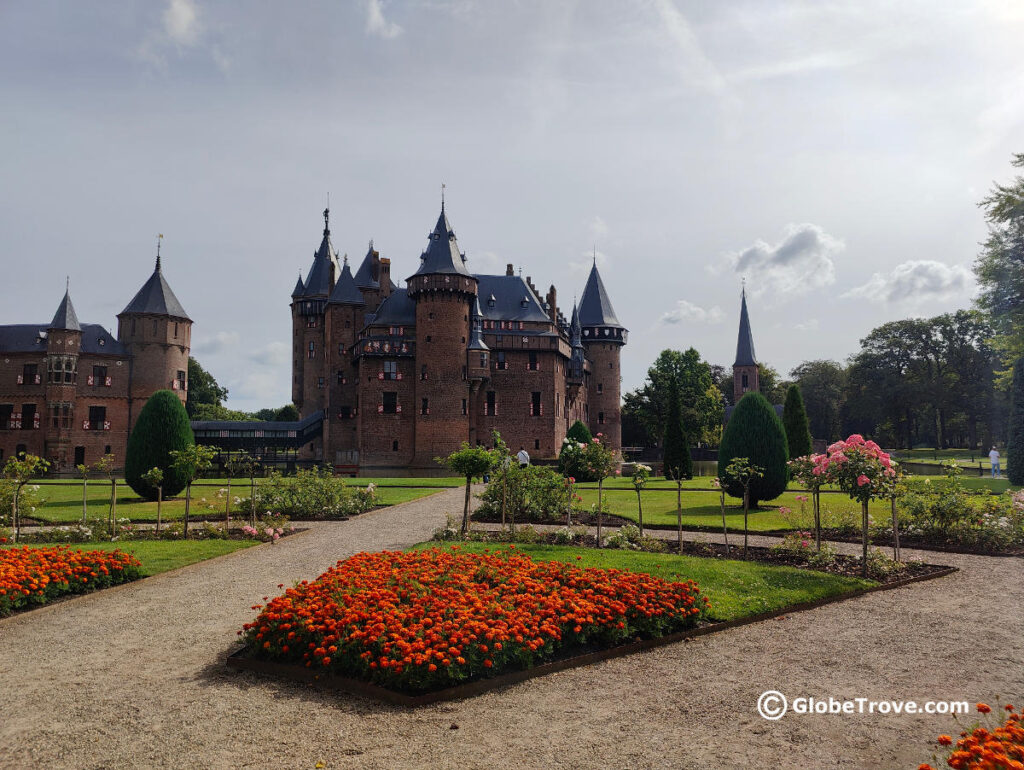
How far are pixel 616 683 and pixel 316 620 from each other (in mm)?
3070

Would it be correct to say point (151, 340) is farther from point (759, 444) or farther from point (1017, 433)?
point (1017, 433)

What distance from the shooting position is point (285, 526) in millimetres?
16984

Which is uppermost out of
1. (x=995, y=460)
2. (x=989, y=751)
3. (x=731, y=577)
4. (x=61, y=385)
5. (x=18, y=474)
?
(x=61, y=385)

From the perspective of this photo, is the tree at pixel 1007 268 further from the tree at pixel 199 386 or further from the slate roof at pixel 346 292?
the tree at pixel 199 386

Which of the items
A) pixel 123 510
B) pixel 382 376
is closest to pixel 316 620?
pixel 123 510

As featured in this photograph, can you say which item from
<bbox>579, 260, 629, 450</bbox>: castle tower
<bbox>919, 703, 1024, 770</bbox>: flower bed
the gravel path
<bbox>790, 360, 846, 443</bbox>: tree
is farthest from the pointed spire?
<bbox>790, 360, 846, 443</bbox>: tree

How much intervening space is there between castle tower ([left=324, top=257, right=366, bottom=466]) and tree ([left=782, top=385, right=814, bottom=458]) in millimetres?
29933

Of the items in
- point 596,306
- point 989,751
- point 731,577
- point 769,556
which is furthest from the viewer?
point 596,306

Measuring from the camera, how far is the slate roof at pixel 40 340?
49000mm

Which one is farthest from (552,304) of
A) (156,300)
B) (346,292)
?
(156,300)

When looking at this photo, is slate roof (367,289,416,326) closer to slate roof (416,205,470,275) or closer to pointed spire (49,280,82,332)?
slate roof (416,205,470,275)

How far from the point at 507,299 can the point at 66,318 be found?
3049cm

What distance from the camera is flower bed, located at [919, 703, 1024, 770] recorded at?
3.74 meters

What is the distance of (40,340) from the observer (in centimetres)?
4941
